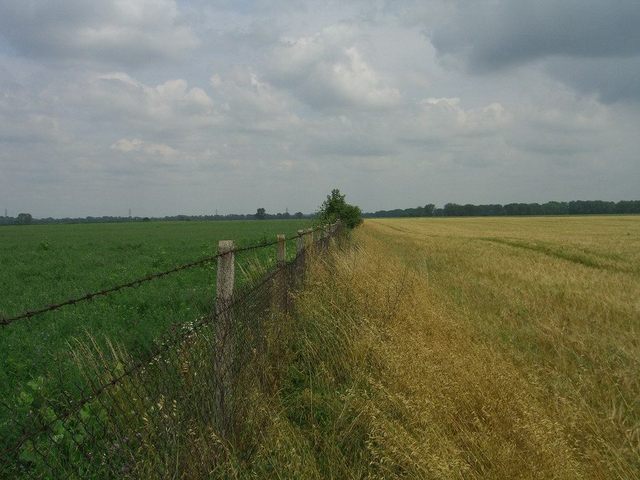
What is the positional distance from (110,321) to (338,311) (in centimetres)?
424

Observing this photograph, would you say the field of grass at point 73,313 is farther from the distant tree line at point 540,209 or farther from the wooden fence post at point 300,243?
the distant tree line at point 540,209

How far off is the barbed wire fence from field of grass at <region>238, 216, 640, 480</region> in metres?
0.35

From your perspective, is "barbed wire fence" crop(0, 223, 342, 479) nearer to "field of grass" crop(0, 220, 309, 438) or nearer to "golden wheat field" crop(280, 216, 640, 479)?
"field of grass" crop(0, 220, 309, 438)

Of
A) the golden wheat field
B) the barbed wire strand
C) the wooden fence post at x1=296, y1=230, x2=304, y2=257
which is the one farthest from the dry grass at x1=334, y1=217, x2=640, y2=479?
the barbed wire strand

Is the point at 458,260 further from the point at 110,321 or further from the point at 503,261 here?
the point at 110,321

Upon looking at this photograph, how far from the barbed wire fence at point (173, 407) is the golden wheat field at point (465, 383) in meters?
0.57

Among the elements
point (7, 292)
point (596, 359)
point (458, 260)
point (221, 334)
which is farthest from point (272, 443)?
point (458, 260)

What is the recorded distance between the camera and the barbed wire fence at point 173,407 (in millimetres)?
2883

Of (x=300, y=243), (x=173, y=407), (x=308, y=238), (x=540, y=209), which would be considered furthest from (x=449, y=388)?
(x=540, y=209)

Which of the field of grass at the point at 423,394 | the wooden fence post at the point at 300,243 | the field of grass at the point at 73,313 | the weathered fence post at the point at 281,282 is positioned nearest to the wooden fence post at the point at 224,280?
the field of grass at the point at 423,394

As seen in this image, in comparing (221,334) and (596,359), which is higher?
(221,334)

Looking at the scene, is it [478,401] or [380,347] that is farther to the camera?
[380,347]

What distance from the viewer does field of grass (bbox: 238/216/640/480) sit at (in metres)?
3.30

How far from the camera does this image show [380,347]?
187 inches
